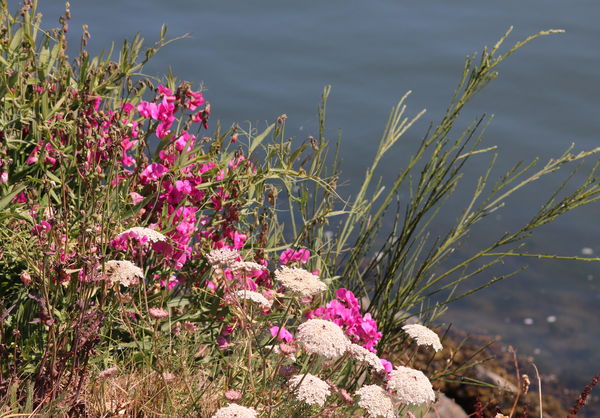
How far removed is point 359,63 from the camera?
30.1ft

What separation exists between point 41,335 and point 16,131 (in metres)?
0.80

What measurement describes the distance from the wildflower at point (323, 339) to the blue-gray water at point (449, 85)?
411 cm

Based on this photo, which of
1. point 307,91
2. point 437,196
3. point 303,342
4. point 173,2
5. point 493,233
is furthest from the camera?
point 173,2

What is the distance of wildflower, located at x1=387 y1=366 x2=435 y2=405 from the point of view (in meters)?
2.24

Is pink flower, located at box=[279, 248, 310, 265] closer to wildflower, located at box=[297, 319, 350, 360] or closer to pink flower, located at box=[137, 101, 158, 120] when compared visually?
pink flower, located at box=[137, 101, 158, 120]

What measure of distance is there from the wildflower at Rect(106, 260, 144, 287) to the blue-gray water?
4256 millimetres

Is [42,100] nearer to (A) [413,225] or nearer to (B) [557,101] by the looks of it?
(A) [413,225]

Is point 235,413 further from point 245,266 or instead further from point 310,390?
point 245,266

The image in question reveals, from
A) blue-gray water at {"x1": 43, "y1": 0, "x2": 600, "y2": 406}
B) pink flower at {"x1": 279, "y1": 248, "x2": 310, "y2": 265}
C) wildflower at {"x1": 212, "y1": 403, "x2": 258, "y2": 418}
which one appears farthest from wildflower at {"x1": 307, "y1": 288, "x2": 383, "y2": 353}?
blue-gray water at {"x1": 43, "y1": 0, "x2": 600, "y2": 406}

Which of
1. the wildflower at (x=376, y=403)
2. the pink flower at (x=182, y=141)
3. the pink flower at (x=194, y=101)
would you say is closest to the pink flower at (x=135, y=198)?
the pink flower at (x=182, y=141)

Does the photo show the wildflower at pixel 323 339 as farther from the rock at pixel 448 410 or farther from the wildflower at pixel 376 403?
the rock at pixel 448 410

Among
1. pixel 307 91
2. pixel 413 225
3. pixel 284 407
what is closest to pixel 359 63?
pixel 307 91

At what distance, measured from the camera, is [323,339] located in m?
2.12

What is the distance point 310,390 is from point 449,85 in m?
6.85
